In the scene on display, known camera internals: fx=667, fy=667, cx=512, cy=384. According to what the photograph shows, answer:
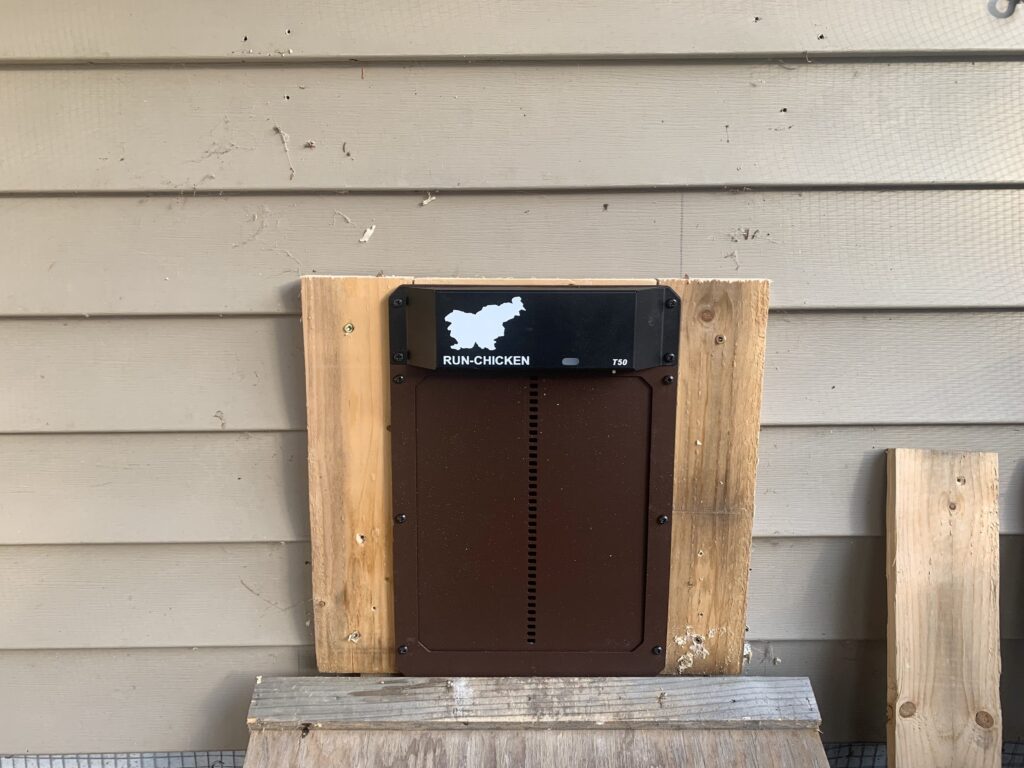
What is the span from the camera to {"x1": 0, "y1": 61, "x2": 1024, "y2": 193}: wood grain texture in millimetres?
1061

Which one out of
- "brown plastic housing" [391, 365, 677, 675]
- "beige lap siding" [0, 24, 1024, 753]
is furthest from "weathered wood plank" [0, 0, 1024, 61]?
"brown plastic housing" [391, 365, 677, 675]

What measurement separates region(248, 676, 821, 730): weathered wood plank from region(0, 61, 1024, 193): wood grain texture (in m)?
0.87

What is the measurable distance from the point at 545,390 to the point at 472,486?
21 centimetres

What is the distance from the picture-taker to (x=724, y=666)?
1242 millimetres

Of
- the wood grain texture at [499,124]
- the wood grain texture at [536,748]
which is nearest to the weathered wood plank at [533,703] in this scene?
the wood grain texture at [536,748]

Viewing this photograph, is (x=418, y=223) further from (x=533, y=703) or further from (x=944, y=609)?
(x=944, y=609)

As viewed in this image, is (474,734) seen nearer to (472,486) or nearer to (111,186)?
(472,486)

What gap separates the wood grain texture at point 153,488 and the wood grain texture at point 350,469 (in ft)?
0.21

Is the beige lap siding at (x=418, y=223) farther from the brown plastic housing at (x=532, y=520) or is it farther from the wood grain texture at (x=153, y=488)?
the brown plastic housing at (x=532, y=520)

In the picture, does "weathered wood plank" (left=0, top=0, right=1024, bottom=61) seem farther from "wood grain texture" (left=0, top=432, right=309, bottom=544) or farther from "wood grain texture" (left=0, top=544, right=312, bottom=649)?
"wood grain texture" (left=0, top=544, right=312, bottom=649)

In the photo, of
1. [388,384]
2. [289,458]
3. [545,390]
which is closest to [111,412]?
[289,458]

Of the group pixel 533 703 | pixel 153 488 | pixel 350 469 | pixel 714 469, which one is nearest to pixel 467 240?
Answer: pixel 350 469

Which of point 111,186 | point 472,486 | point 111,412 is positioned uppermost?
point 111,186

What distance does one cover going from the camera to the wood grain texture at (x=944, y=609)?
1.19 m
